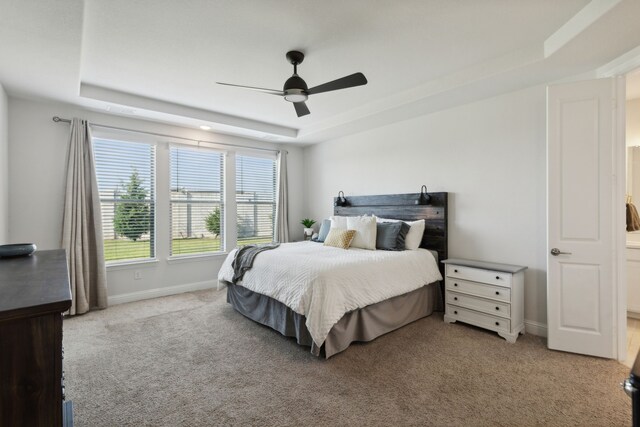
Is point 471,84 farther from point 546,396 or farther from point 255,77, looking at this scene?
point 546,396

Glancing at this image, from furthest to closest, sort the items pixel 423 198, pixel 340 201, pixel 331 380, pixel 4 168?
1. pixel 340 201
2. pixel 423 198
3. pixel 4 168
4. pixel 331 380

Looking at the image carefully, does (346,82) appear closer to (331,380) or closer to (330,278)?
(330,278)

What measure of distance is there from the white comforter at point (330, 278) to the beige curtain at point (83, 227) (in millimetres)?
1722

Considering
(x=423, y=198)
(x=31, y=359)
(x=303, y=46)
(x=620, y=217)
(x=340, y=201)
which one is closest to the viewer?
(x=31, y=359)

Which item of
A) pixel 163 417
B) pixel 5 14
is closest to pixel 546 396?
pixel 163 417

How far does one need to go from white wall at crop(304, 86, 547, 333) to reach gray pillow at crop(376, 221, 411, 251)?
63 cm

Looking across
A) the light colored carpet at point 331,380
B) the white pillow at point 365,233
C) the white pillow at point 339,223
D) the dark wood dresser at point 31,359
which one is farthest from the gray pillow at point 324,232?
the dark wood dresser at point 31,359

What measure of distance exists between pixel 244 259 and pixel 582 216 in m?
3.28

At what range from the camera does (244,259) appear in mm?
3527

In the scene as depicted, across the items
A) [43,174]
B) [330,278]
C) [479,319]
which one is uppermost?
[43,174]

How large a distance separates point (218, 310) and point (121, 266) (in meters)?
1.56

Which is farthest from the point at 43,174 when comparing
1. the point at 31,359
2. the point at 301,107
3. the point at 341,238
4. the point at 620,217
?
the point at 620,217

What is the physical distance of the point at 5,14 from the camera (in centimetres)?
199

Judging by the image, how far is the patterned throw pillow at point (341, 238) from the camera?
12.8ft
